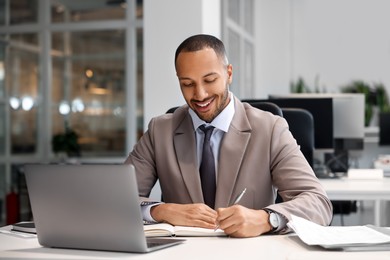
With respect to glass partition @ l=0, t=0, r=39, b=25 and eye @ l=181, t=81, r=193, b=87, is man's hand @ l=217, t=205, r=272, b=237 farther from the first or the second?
glass partition @ l=0, t=0, r=39, b=25

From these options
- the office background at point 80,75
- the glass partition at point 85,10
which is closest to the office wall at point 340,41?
the office background at point 80,75

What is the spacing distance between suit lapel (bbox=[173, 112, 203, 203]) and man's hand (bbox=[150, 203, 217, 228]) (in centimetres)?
20

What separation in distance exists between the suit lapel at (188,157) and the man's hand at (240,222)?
0.43 metres

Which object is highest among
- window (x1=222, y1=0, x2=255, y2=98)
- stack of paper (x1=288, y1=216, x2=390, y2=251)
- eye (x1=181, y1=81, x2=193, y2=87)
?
window (x1=222, y1=0, x2=255, y2=98)

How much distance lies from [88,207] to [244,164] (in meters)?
0.79

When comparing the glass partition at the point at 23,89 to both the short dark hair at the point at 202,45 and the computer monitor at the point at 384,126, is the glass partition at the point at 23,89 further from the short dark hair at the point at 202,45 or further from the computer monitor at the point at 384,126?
the short dark hair at the point at 202,45

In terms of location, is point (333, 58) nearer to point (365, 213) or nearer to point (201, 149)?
point (365, 213)

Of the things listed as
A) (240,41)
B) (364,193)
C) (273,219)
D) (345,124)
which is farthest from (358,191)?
(240,41)

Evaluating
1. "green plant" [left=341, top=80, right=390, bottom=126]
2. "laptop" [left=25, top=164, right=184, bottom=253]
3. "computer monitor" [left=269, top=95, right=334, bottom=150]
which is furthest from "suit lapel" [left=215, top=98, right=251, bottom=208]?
"green plant" [left=341, top=80, right=390, bottom=126]

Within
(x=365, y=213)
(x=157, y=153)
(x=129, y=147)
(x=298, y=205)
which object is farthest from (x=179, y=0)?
(x=129, y=147)

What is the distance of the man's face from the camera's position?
7.39 ft

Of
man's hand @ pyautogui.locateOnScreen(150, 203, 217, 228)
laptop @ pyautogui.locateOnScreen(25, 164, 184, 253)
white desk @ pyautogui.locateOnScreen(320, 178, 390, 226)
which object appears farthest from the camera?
white desk @ pyautogui.locateOnScreen(320, 178, 390, 226)

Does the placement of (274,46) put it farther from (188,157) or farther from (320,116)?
(188,157)

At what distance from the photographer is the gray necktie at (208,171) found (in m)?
2.42
